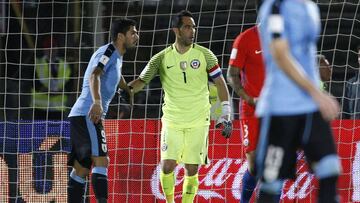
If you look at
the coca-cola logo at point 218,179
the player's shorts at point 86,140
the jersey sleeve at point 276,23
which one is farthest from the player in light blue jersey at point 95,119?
the jersey sleeve at point 276,23

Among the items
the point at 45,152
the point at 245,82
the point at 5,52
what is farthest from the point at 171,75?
the point at 5,52

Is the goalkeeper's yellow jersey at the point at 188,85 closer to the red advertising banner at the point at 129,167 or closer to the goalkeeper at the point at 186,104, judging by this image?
the goalkeeper at the point at 186,104

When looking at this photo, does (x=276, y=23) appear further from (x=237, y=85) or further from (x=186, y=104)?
(x=186, y=104)

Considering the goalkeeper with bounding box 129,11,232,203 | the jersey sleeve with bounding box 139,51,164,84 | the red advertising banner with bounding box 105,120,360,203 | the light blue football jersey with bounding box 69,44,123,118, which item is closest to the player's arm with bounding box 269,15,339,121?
the light blue football jersey with bounding box 69,44,123,118

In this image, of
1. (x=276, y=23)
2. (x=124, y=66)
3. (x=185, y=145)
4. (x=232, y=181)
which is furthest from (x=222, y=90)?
(x=276, y=23)

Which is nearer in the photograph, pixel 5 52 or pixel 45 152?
pixel 45 152

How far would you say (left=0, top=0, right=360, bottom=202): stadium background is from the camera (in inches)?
384

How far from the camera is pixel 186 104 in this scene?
29.0 feet

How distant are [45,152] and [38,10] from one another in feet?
7.36

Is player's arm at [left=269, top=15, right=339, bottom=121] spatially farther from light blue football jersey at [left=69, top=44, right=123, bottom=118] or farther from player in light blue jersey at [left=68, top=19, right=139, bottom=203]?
light blue football jersey at [left=69, top=44, right=123, bottom=118]

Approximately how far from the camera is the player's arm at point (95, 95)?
25.6ft

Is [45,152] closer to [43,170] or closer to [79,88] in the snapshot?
[43,170]

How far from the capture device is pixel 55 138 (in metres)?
9.77

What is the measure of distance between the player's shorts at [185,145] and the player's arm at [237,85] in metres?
1.25
